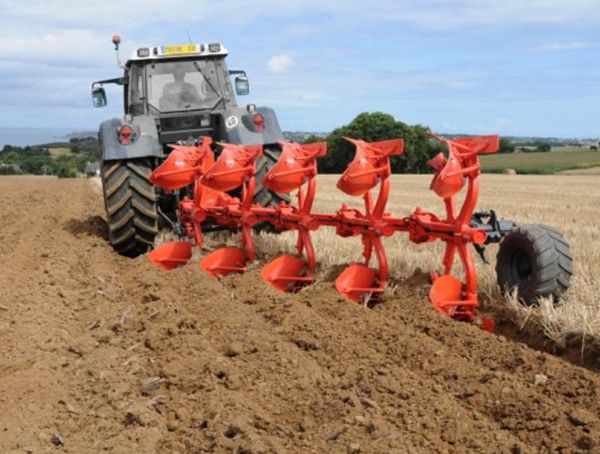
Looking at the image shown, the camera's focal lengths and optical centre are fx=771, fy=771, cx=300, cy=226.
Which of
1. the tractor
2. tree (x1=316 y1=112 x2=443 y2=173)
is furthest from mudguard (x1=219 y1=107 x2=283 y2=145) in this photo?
tree (x1=316 y1=112 x2=443 y2=173)

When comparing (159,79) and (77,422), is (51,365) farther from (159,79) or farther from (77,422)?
(159,79)

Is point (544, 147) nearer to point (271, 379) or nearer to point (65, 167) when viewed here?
point (65, 167)

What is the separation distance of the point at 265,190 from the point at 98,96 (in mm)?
2801

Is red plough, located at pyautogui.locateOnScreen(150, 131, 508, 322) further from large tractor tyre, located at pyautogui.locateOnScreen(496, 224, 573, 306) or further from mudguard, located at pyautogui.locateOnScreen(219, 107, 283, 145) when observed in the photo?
mudguard, located at pyautogui.locateOnScreen(219, 107, 283, 145)

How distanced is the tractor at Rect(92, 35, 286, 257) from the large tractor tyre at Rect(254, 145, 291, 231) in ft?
0.03

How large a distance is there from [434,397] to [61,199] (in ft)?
42.2

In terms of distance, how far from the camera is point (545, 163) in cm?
3375

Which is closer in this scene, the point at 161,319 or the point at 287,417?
the point at 287,417

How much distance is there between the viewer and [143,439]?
115 inches

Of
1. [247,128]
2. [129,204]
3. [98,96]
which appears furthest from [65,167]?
[129,204]

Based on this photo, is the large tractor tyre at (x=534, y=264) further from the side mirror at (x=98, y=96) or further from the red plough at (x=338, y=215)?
the side mirror at (x=98, y=96)

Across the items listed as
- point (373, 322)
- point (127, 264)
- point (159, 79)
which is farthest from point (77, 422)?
point (159, 79)

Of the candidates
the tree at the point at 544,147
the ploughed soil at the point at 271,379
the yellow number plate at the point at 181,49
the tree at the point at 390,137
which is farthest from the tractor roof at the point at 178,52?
the tree at the point at 544,147

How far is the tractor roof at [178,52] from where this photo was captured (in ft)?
27.2
